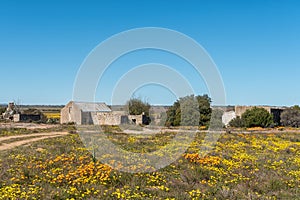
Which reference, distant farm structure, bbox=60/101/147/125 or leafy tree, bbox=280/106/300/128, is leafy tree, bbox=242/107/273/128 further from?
distant farm structure, bbox=60/101/147/125

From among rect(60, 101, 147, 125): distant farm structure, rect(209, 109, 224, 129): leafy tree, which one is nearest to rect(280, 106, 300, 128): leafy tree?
rect(209, 109, 224, 129): leafy tree

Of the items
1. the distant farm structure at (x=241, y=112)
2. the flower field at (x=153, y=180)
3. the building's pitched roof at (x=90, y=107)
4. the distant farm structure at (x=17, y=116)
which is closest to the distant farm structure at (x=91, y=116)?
the building's pitched roof at (x=90, y=107)

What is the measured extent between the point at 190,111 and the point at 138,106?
1339 cm

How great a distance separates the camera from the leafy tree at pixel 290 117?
5162 centimetres

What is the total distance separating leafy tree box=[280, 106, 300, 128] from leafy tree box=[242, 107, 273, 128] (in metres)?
4.77


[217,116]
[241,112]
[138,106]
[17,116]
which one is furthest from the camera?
[138,106]

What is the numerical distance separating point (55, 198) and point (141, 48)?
11862 millimetres

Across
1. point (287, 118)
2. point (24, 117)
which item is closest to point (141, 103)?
point (24, 117)

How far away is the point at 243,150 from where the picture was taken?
19.3 meters

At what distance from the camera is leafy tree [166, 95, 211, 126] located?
166ft

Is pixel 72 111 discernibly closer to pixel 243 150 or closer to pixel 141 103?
pixel 141 103

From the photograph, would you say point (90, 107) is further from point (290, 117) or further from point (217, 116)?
point (290, 117)

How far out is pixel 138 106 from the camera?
204ft

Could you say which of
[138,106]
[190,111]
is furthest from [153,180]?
[138,106]
